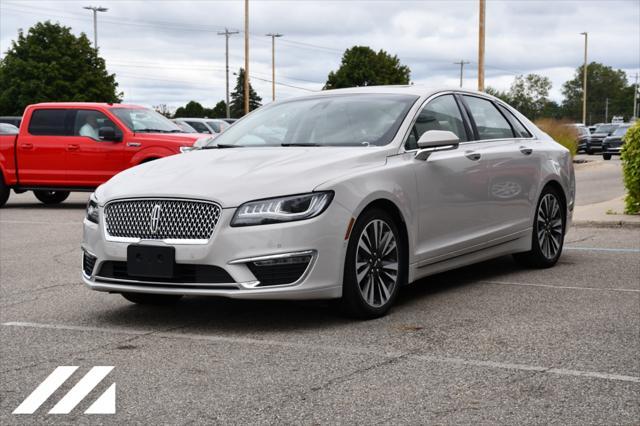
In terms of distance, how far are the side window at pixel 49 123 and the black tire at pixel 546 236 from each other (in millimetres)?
10442

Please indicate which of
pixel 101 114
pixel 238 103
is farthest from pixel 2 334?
pixel 238 103

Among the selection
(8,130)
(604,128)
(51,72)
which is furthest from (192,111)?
(8,130)

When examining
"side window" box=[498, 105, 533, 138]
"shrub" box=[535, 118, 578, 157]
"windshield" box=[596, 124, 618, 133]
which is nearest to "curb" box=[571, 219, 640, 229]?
"side window" box=[498, 105, 533, 138]

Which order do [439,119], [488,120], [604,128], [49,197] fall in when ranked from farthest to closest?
1. [604,128]
2. [49,197]
3. [488,120]
4. [439,119]

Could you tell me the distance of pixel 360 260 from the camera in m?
6.50

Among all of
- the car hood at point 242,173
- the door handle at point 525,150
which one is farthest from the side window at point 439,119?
the door handle at point 525,150

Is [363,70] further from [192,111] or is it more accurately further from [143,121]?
[143,121]

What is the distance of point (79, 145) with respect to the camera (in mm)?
17047

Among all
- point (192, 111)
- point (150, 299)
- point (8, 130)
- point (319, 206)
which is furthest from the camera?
point (192, 111)

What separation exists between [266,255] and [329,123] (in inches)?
65.7

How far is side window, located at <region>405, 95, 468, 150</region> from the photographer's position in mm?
7355

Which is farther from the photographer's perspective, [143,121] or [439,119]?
[143,121]

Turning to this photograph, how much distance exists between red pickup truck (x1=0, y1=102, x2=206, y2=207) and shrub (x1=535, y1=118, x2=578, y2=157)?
20.1m

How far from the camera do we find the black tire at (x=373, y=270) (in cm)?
639
